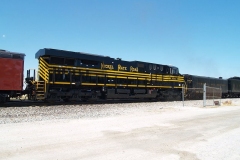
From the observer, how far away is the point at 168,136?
24.3ft

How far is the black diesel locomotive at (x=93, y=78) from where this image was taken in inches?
651

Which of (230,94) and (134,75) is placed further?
(230,94)

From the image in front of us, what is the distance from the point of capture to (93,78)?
62.7 ft

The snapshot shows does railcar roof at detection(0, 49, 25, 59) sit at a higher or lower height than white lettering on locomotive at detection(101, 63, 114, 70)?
higher

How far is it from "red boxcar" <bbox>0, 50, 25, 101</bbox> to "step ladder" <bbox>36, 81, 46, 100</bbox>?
1103 millimetres

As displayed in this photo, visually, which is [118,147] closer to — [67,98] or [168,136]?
[168,136]

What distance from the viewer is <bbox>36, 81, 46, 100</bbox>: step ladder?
15.8 m

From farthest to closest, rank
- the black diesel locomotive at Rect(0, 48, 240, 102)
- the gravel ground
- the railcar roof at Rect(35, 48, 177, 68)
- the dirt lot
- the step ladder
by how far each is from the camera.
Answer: the railcar roof at Rect(35, 48, 177, 68) → the black diesel locomotive at Rect(0, 48, 240, 102) → the step ladder → the gravel ground → the dirt lot

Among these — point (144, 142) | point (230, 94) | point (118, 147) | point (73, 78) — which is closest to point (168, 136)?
point (144, 142)

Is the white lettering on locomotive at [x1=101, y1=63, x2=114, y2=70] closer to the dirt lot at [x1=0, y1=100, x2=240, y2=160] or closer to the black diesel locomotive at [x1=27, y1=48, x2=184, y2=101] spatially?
the black diesel locomotive at [x1=27, y1=48, x2=184, y2=101]

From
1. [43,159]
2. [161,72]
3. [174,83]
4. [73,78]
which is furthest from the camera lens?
[174,83]

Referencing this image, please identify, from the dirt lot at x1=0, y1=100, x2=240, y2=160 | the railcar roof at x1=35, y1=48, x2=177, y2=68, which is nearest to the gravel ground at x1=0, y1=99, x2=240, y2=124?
the dirt lot at x1=0, y1=100, x2=240, y2=160

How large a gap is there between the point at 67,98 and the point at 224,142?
520 inches

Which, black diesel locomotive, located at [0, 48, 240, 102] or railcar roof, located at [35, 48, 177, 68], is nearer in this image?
black diesel locomotive, located at [0, 48, 240, 102]
